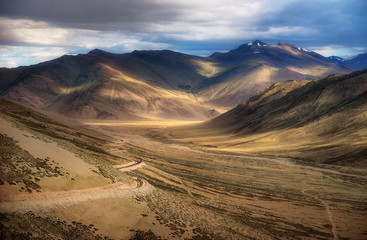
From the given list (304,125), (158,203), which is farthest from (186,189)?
(304,125)

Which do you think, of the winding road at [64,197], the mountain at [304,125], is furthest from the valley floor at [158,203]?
the mountain at [304,125]

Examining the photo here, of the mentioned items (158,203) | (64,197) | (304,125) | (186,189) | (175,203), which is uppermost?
(64,197)

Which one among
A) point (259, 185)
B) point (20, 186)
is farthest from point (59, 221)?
point (259, 185)

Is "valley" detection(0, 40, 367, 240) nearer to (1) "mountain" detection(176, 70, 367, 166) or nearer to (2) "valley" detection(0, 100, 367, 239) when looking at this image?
(2) "valley" detection(0, 100, 367, 239)

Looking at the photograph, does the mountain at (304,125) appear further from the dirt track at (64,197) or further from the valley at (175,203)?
the dirt track at (64,197)

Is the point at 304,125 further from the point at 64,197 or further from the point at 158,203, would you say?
the point at 64,197

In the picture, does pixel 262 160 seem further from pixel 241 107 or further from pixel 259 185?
pixel 241 107
